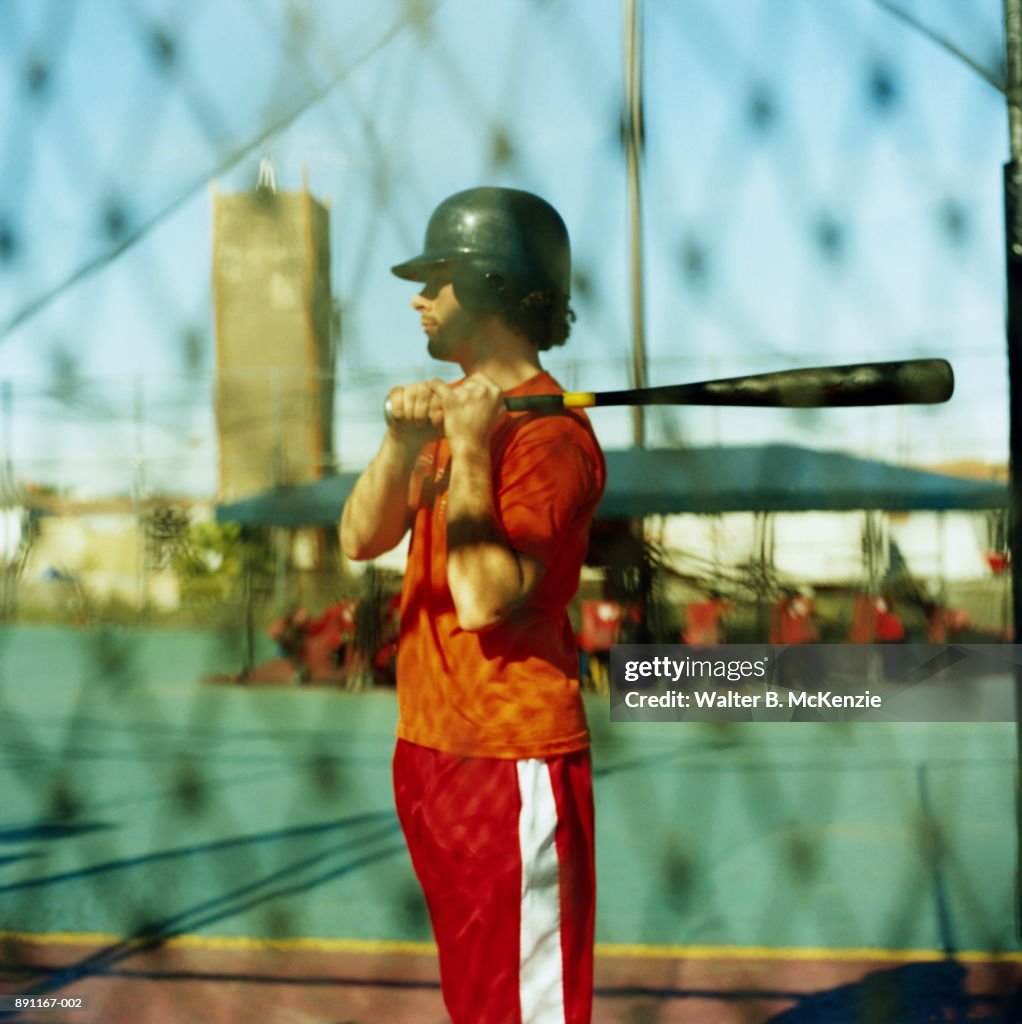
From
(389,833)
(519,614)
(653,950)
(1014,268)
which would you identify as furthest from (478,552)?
(389,833)

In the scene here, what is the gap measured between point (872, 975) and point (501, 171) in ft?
Answer: 5.84

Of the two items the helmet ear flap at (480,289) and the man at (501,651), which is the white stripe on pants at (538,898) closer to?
the man at (501,651)

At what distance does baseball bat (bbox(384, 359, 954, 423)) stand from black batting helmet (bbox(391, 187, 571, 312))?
0.34 feet

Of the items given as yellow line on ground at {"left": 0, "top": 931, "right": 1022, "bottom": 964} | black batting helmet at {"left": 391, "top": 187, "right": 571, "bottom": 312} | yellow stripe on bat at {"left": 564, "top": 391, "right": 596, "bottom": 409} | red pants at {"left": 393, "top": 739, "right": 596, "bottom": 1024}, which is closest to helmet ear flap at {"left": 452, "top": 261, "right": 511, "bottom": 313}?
black batting helmet at {"left": 391, "top": 187, "right": 571, "bottom": 312}

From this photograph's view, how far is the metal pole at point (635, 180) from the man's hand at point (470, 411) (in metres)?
0.15

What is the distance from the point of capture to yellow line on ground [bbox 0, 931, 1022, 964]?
6.93 ft

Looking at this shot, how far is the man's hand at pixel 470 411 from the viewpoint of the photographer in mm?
990

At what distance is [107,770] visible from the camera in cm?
411

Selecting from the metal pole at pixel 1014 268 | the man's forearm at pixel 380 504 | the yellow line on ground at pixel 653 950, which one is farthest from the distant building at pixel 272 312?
the yellow line on ground at pixel 653 950

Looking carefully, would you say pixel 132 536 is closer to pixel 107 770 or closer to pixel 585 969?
pixel 585 969

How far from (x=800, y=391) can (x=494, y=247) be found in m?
0.29

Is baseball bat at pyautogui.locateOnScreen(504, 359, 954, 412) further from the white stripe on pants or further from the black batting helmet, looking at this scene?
the white stripe on pants

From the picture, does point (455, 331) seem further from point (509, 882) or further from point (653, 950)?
point (653, 950)

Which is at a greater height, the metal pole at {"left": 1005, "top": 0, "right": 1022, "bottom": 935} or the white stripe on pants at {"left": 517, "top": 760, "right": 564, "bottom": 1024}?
the metal pole at {"left": 1005, "top": 0, "right": 1022, "bottom": 935}
